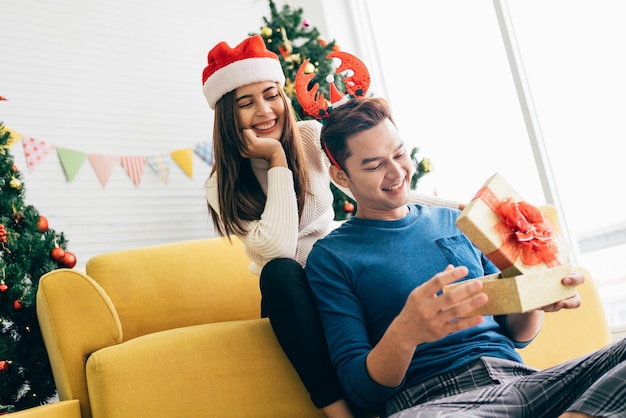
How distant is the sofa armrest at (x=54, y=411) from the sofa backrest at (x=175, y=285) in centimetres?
53

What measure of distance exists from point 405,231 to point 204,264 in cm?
105

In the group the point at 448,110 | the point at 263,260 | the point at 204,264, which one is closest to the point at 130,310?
the point at 204,264

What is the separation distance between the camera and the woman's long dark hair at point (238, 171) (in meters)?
1.86

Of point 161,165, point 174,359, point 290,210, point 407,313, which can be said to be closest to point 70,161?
point 161,165

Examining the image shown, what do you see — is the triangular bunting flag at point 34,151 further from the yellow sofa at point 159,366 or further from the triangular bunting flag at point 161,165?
the yellow sofa at point 159,366

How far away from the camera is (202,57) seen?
3.76 meters

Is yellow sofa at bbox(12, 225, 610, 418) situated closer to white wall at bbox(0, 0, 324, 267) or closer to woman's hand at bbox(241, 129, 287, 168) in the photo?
woman's hand at bbox(241, 129, 287, 168)

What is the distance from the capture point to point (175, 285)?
2213 millimetres

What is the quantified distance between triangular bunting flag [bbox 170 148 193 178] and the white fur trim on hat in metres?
1.54

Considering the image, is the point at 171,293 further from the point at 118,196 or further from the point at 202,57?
the point at 202,57

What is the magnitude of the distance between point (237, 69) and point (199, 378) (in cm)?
92

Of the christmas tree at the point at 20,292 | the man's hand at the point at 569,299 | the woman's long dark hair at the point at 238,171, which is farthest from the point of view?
the christmas tree at the point at 20,292

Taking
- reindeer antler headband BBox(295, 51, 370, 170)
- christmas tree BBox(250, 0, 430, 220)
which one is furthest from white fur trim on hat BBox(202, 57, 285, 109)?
christmas tree BBox(250, 0, 430, 220)

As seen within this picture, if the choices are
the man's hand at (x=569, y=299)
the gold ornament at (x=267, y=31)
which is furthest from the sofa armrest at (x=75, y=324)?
the gold ornament at (x=267, y=31)
